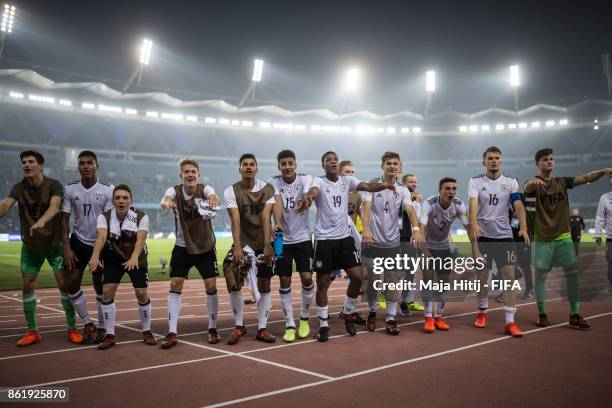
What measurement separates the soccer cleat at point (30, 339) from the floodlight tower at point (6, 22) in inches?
1452

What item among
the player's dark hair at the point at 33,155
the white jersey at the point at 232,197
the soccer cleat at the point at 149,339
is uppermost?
the player's dark hair at the point at 33,155

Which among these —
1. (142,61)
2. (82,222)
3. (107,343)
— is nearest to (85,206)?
(82,222)

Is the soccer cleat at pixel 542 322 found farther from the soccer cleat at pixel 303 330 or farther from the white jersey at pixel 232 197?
the white jersey at pixel 232 197

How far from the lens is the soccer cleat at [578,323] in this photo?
677cm

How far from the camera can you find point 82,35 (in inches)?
1485

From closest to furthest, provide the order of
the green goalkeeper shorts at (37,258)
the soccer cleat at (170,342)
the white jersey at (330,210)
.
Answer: the soccer cleat at (170,342) → the green goalkeeper shorts at (37,258) → the white jersey at (330,210)

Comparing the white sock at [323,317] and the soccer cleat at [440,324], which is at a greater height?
the white sock at [323,317]

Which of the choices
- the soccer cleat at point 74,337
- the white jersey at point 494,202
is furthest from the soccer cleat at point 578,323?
the soccer cleat at point 74,337

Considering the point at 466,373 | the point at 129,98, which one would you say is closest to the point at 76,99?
the point at 129,98

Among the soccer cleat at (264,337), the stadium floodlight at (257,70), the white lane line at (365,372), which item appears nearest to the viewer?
the white lane line at (365,372)

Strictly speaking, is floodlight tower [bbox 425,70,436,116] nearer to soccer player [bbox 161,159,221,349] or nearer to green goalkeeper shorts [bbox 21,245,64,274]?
soccer player [bbox 161,159,221,349]

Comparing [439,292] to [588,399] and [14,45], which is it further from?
[14,45]

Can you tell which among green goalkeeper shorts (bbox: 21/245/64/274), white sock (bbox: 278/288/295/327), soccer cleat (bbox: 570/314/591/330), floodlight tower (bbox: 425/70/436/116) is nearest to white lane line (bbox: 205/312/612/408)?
soccer cleat (bbox: 570/314/591/330)

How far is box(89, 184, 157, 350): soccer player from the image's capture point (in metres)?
6.11
